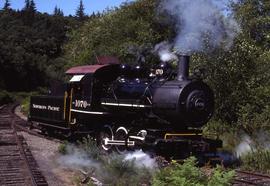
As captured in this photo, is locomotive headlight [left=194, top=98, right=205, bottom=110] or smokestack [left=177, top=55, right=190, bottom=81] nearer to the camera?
smokestack [left=177, top=55, right=190, bottom=81]

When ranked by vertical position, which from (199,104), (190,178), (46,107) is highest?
(199,104)

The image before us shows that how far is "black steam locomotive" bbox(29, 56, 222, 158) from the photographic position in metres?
12.2

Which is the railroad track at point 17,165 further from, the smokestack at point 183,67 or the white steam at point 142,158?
the smokestack at point 183,67

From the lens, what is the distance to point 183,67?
1224 cm

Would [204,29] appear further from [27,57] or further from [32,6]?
[32,6]

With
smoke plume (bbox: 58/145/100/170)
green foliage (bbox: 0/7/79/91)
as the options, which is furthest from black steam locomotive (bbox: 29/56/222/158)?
green foliage (bbox: 0/7/79/91)

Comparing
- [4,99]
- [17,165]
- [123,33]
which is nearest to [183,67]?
[17,165]

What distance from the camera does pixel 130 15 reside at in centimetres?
3150

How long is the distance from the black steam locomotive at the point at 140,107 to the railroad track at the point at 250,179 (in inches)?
68.5

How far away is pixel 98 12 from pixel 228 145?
2477 cm

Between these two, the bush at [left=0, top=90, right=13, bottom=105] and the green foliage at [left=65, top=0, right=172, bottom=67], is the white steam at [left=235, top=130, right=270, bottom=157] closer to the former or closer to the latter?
the green foliage at [left=65, top=0, right=172, bottom=67]

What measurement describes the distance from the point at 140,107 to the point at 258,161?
3.28 m

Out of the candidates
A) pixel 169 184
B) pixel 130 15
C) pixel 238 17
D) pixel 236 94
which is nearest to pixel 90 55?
pixel 130 15

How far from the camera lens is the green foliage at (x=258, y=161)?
11.8 metres
